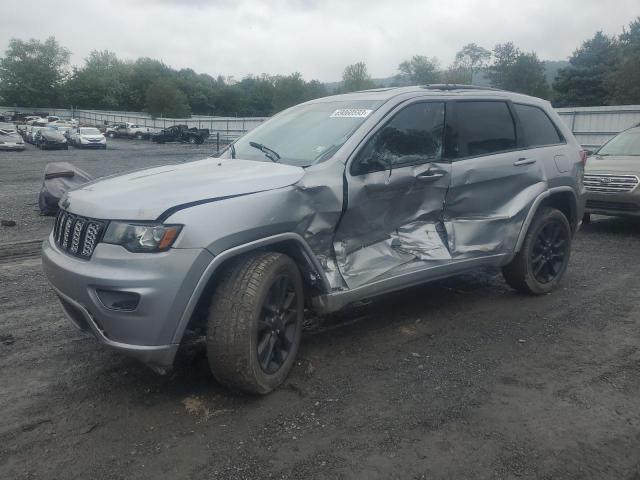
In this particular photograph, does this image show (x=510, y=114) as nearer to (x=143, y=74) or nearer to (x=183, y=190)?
(x=183, y=190)

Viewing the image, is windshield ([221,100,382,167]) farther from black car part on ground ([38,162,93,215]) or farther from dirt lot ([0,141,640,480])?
black car part on ground ([38,162,93,215])

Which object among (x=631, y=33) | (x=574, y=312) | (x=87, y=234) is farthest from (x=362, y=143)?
(x=631, y=33)

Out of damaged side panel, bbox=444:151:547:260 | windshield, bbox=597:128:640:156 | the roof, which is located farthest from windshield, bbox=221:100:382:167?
windshield, bbox=597:128:640:156

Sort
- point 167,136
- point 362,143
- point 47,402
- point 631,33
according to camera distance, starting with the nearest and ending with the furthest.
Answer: point 47,402, point 362,143, point 167,136, point 631,33

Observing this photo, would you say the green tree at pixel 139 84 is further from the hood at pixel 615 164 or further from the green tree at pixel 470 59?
the hood at pixel 615 164

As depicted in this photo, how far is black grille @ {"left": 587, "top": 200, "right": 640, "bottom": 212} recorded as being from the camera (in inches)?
316

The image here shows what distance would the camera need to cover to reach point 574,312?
483cm

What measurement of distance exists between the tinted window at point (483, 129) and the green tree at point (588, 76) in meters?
42.1

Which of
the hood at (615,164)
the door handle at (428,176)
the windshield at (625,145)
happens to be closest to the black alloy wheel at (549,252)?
the door handle at (428,176)

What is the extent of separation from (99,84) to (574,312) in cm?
9986

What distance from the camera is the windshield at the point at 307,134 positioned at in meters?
3.87

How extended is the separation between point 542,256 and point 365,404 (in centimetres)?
283

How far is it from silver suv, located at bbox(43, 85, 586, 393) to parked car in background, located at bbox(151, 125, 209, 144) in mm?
37942

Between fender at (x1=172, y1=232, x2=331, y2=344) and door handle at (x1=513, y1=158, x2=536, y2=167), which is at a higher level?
door handle at (x1=513, y1=158, x2=536, y2=167)
